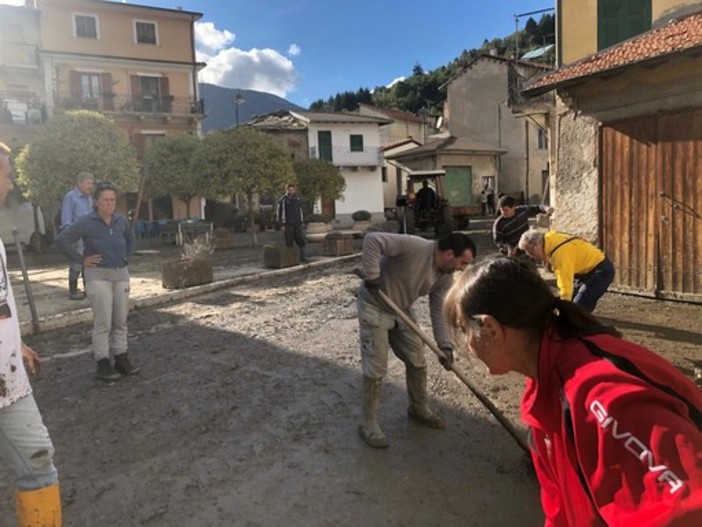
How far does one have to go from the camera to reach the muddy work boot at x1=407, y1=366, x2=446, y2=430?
150 inches

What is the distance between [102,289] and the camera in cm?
459

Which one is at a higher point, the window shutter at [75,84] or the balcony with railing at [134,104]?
the window shutter at [75,84]

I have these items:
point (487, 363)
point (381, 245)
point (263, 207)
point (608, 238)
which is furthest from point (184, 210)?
point (487, 363)

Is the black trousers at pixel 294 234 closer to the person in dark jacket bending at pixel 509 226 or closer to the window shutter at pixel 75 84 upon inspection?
the person in dark jacket bending at pixel 509 226

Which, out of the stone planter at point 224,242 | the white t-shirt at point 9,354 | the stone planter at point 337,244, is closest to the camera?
the white t-shirt at point 9,354

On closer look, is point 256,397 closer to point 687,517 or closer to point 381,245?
point 381,245

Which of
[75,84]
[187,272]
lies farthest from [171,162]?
[187,272]

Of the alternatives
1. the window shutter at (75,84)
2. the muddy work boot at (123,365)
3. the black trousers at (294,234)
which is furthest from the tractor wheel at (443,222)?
the window shutter at (75,84)

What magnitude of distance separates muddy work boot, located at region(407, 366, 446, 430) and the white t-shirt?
2389 mm

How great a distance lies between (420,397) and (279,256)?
790 cm

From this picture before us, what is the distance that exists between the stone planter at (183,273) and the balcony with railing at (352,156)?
2695 centimetres

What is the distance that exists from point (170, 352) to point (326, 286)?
4094 millimetres

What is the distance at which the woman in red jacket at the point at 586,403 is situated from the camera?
822 millimetres

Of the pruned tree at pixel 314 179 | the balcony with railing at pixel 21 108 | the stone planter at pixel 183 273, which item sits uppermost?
the balcony with railing at pixel 21 108
